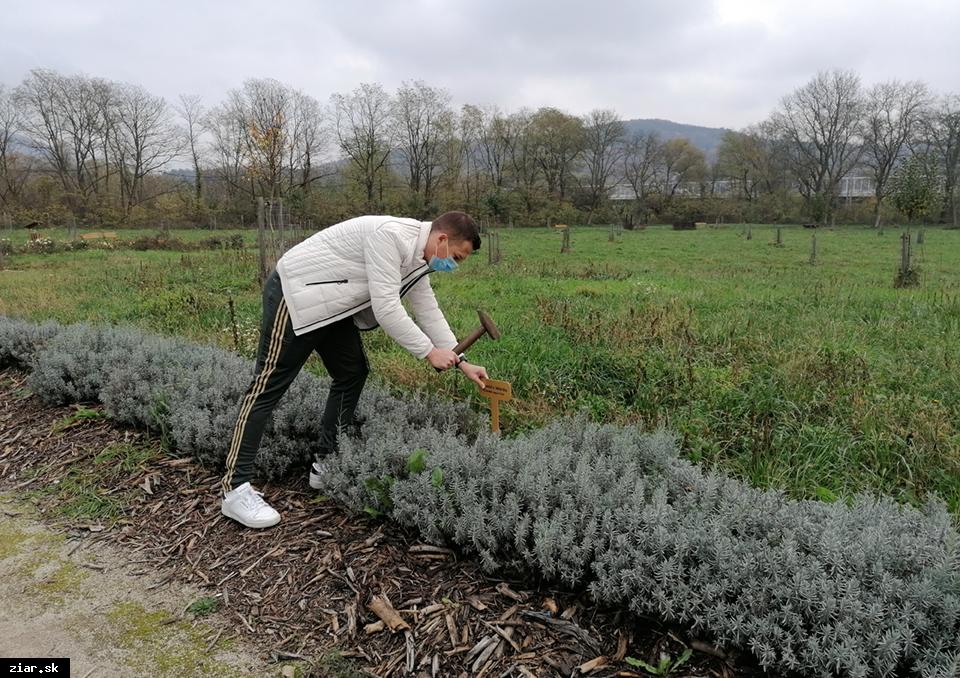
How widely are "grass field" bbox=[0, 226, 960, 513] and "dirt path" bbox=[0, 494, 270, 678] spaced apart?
2145 millimetres

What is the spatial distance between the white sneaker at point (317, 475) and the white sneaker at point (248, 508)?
254 mm

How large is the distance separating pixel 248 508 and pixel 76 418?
2.14 metres

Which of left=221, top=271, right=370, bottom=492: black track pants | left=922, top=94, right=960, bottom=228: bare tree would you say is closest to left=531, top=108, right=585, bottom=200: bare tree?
left=922, top=94, right=960, bottom=228: bare tree

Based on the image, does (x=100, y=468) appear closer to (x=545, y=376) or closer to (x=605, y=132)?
(x=545, y=376)

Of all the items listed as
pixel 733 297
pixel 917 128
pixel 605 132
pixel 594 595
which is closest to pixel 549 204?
pixel 605 132

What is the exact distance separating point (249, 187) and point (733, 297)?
133 feet

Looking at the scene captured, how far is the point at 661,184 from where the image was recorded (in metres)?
57.8

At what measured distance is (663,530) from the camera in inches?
87.0

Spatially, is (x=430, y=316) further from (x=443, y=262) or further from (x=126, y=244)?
(x=126, y=244)

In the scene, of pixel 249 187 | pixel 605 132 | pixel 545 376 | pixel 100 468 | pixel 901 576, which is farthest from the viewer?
pixel 605 132

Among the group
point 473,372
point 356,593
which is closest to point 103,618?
point 356,593

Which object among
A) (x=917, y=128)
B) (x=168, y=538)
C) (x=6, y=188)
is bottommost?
(x=168, y=538)

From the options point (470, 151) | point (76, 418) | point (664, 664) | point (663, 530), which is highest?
point (470, 151)

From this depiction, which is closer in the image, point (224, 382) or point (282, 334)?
point (282, 334)
